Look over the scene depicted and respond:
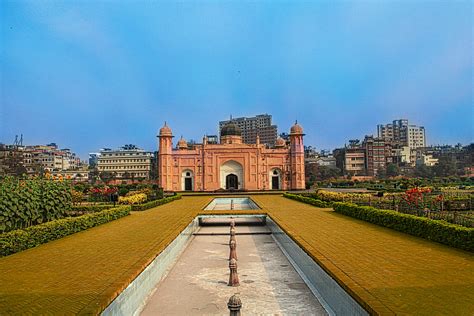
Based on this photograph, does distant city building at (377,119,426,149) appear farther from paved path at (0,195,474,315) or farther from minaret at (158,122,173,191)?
paved path at (0,195,474,315)

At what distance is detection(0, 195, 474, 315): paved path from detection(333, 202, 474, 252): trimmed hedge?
0.23 metres

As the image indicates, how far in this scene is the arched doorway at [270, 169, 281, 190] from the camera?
1555 inches

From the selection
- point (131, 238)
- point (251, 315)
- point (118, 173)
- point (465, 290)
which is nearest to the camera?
point (465, 290)

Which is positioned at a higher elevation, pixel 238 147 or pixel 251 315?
pixel 238 147

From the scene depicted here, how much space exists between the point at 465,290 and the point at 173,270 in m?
4.79

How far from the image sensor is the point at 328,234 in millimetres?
9148

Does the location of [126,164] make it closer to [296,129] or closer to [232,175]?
[232,175]

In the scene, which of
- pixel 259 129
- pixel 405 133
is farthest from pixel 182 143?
pixel 405 133

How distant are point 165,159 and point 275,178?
34.2 ft

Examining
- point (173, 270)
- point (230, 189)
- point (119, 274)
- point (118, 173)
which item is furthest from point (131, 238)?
point (118, 173)

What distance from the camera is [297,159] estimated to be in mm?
38688

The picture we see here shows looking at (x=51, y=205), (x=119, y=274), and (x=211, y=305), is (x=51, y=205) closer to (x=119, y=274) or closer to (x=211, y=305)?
(x=119, y=274)

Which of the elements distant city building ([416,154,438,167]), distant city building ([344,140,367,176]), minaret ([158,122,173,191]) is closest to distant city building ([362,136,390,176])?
distant city building ([344,140,367,176])

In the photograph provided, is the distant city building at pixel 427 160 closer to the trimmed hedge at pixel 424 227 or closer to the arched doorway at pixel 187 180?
the arched doorway at pixel 187 180
